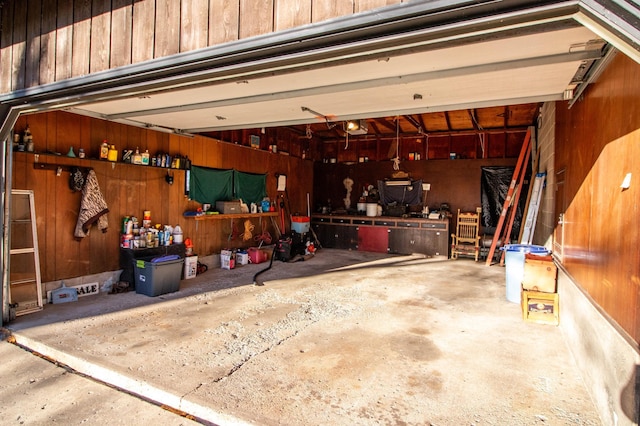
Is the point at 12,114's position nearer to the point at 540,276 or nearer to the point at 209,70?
the point at 209,70

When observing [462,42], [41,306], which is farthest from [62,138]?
[462,42]

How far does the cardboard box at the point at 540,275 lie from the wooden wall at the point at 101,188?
5487mm

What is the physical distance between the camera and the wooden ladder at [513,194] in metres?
7.57

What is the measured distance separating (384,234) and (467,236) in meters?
2.06

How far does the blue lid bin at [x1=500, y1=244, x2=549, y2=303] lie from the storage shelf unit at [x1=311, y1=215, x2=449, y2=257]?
12.3 feet

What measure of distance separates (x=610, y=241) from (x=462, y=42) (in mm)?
1740

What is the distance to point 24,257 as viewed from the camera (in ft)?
13.9

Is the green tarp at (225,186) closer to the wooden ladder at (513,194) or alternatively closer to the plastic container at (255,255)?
the plastic container at (255,255)

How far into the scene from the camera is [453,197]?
915 centimetres

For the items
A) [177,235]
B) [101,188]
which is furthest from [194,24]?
[177,235]

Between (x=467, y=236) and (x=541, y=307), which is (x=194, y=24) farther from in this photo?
(x=467, y=236)

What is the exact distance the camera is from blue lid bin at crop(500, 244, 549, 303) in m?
4.53

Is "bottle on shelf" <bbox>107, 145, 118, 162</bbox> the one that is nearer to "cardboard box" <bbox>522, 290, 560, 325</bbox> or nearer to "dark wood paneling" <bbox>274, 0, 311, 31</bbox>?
"dark wood paneling" <bbox>274, 0, 311, 31</bbox>

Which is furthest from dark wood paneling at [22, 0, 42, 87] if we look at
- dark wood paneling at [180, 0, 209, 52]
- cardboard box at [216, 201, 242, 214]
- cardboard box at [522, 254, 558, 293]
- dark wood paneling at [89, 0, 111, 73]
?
cardboard box at [522, 254, 558, 293]
